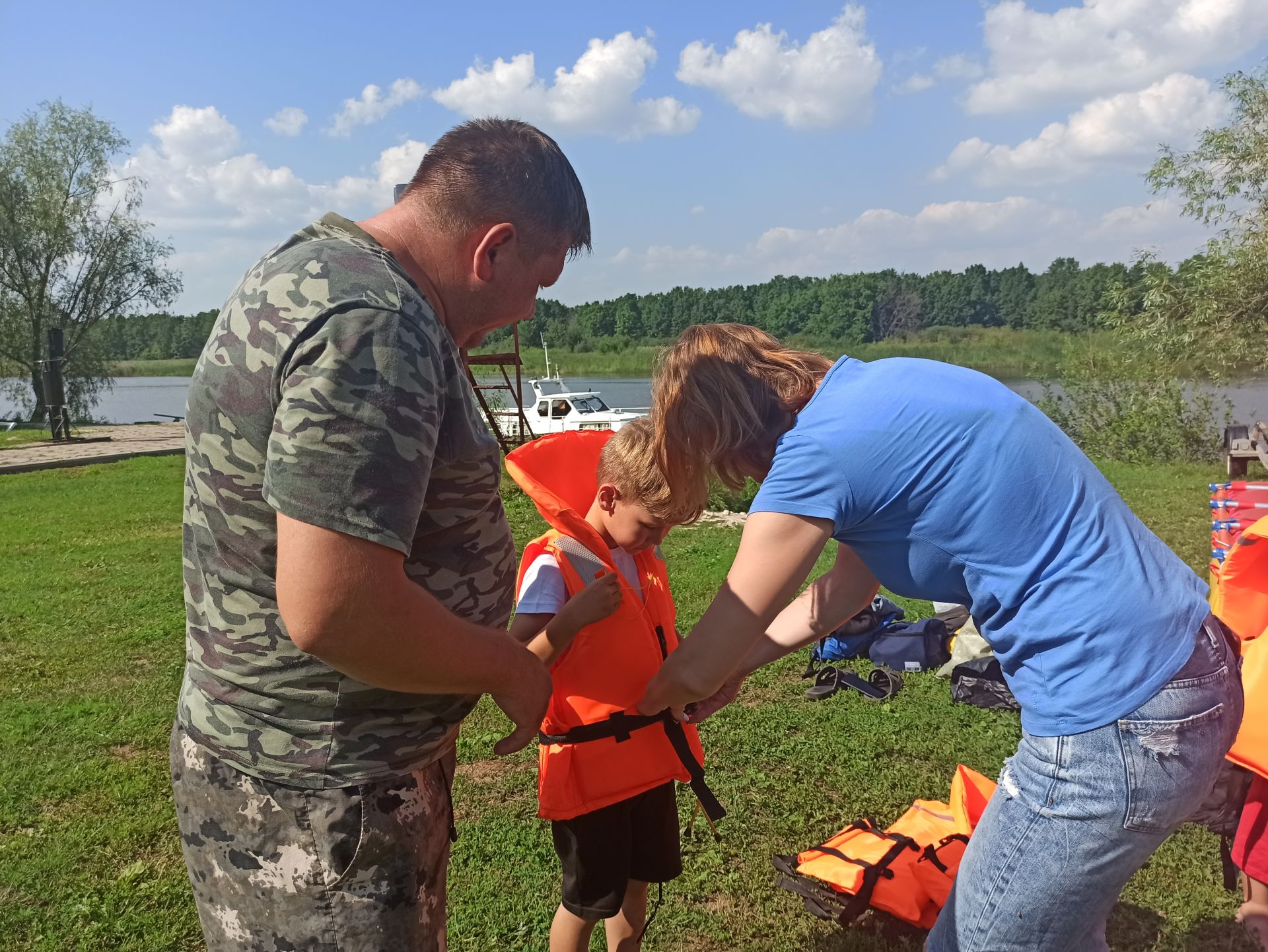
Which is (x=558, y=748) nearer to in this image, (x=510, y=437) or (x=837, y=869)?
(x=837, y=869)

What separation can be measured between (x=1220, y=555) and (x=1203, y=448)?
1765cm

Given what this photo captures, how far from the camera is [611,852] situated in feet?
8.77

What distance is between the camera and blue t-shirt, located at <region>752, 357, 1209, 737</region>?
1776 mm

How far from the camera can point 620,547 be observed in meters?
2.82

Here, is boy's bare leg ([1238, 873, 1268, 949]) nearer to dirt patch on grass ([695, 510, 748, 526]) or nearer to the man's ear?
the man's ear

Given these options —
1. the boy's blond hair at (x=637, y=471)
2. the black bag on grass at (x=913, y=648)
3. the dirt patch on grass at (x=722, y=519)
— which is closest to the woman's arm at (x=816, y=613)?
the boy's blond hair at (x=637, y=471)

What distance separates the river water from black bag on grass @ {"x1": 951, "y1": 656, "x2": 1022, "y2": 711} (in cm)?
915

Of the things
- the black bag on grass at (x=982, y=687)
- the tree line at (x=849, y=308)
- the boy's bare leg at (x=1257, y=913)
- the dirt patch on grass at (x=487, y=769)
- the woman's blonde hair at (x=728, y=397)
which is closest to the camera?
the woman's blonde hair at (x=728, y=397)

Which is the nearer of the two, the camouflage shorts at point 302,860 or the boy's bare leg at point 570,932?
the camouflage shorts at point 302,860

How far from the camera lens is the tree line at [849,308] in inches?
2699

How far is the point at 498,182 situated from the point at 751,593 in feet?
3.05

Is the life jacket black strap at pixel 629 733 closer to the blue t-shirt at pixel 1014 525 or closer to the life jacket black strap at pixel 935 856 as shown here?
the blue t-shirt at pixel 1014 525

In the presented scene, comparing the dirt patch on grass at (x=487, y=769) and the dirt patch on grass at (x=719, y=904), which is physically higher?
the dirt patch on grass at (x=487, y=769)

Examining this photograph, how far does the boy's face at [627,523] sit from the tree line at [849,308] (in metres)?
58.9
